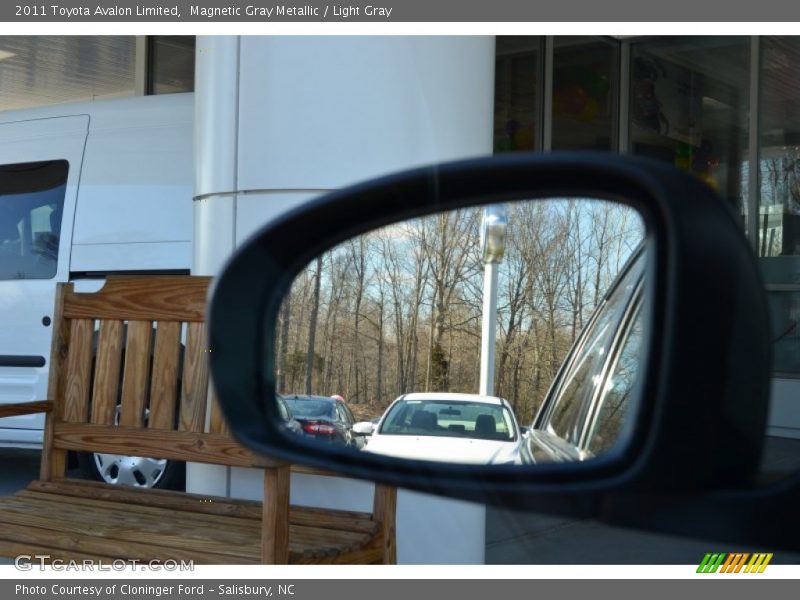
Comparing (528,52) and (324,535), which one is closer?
(324,535)

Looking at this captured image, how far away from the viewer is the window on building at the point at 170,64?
919cm

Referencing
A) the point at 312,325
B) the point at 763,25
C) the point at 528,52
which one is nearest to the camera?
the point at 312,325

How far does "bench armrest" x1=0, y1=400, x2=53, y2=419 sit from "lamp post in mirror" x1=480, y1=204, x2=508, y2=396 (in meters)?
2.20

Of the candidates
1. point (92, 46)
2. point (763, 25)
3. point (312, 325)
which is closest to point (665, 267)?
point (312, 325)

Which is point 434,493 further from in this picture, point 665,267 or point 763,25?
point 763,25

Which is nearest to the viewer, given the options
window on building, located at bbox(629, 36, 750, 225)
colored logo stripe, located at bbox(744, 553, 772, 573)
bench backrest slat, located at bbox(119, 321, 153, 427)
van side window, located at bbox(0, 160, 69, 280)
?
colored logo stripe, located at bbox(744, 553, 772, 573)

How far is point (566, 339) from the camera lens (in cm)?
118

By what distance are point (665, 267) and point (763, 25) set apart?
4.70m

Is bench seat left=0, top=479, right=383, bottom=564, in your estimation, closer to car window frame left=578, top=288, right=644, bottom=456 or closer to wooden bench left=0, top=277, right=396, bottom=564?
wooden bench left=0, top=277, right=396, bottom=564

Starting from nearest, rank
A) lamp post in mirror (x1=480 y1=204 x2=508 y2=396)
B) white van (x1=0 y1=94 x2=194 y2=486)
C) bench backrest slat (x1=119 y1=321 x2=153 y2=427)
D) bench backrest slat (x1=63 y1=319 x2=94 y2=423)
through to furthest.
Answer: lamp post in mirror (x1=480 y1=204 x2=508 y2=396)
bench backrest slat (x1=119 y1=321 x2=153 y2=427)
bench backrest slat (x1=63 y1=319 x2=94 y2=423)
white van (x1=0 y1=94 x2=194 y2=486)

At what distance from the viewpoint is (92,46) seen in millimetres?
11031

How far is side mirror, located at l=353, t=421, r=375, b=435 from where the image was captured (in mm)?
1345

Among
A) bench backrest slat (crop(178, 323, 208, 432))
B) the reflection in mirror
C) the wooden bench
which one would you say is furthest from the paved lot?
bench backrest slat (crop(178, 323, 208, 432))

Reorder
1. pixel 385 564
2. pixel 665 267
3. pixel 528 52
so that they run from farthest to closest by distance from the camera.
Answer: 1. pixel 528 52
2. pixel 385 564
3. pixel 665 267
